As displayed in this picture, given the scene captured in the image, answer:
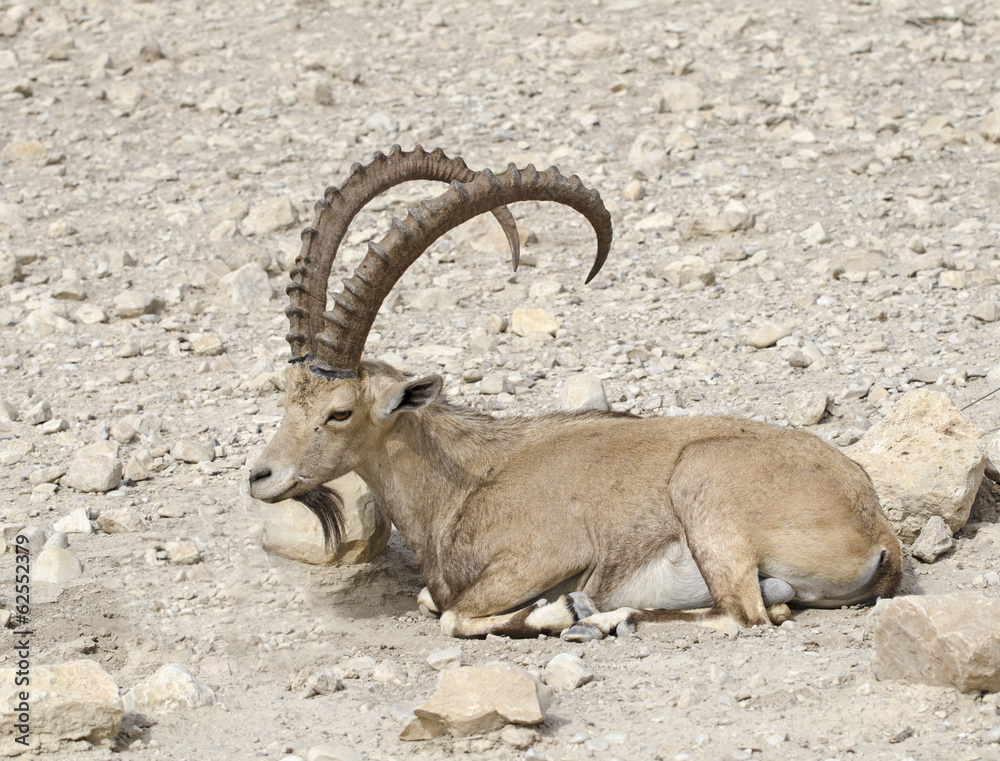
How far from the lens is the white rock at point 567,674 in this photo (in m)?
5.25

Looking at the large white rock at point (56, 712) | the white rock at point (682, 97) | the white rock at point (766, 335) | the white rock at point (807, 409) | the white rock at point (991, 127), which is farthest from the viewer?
the white rock at point (682, 97)

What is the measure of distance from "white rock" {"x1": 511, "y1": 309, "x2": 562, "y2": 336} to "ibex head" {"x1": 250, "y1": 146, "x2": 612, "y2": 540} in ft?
11.0

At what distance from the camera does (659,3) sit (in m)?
15.9

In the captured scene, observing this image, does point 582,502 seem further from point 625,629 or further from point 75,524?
point 75,524

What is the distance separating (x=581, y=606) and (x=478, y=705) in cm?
183

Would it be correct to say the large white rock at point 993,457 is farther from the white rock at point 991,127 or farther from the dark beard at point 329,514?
the white rock at point 991,127

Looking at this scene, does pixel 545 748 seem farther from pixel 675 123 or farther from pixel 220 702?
pixel 675 123

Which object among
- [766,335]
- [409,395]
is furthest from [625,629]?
[766,335]

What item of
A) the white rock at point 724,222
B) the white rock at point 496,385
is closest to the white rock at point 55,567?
the white rock at point 496,385

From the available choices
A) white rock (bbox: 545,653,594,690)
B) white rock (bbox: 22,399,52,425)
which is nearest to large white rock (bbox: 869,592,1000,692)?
white rock (bbox: 545,653,594,690)

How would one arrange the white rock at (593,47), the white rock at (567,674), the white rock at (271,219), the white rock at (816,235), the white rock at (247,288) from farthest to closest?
the white rock at (593,47) → the white rock at (271,219) → the white rock at (816,235) → the white rock at (247,288) → the white rock at (567,674)

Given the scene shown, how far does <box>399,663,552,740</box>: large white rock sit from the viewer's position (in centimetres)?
461

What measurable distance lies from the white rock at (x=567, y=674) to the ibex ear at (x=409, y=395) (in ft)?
5.76

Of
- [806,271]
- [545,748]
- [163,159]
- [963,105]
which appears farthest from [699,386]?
[163,159]
